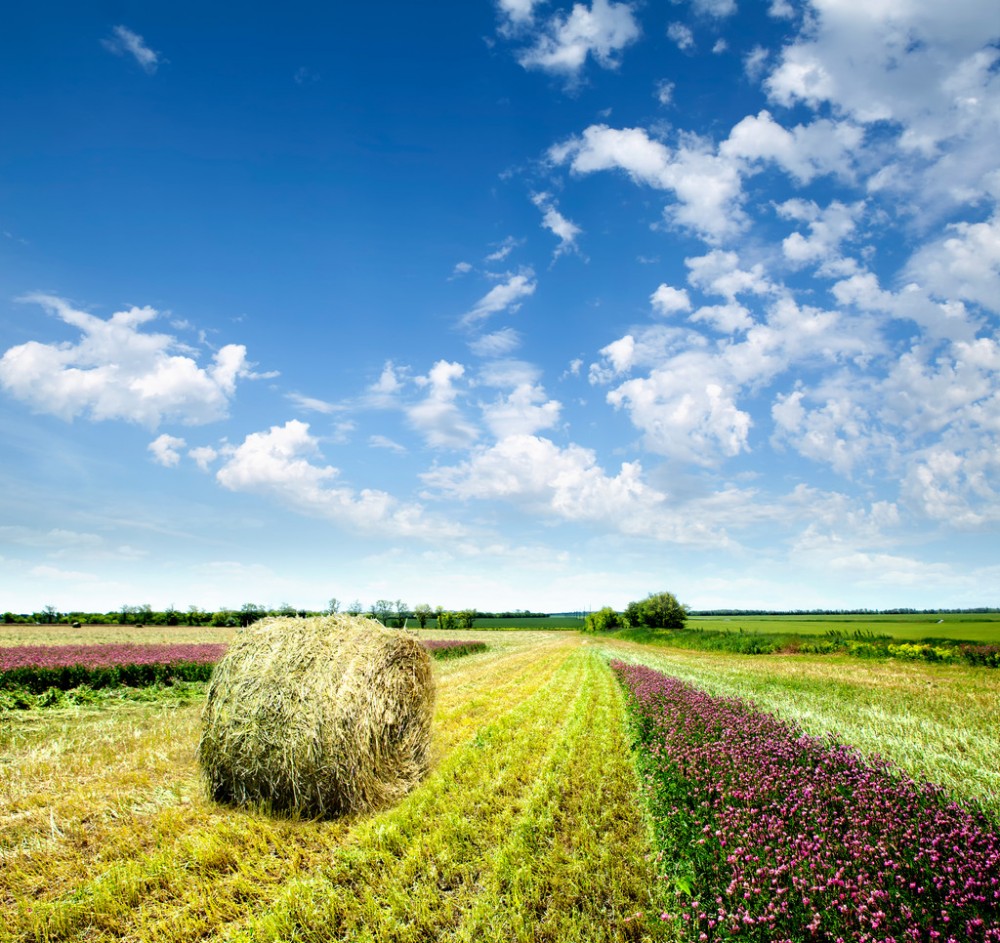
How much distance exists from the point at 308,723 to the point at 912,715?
1315 cm

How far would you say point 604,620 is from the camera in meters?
113

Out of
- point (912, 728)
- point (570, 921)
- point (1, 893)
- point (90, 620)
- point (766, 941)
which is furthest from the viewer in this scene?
point (90, 620)

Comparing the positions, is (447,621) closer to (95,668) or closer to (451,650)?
(451,650)

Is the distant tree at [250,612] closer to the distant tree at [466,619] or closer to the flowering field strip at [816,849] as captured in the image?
the distant tree at [466,619]

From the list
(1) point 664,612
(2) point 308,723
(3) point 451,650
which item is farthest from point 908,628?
(2) point 308,723

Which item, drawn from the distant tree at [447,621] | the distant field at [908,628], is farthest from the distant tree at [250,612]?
the distant field at [908,628]

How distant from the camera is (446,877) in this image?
216 inches

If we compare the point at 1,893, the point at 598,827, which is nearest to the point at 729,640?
the point at 598,827

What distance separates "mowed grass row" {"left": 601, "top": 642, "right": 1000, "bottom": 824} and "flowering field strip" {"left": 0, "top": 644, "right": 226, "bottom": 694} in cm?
1825

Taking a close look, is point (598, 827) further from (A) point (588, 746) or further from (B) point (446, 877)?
(A) point (588, 746)

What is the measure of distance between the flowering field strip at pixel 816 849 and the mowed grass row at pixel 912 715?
0.88 meters

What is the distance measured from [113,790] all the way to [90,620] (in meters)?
115

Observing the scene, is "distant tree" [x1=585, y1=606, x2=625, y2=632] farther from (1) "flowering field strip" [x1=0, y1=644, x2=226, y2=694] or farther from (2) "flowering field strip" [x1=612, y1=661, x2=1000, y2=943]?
(2) "flowering field strip" [x1=612, y1=661, x2=1000, y2=943]

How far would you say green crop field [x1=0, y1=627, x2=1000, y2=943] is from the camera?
475 centimetres
